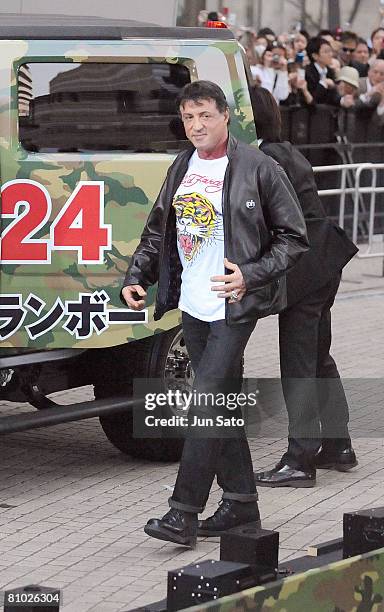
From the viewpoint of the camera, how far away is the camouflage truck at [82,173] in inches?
277

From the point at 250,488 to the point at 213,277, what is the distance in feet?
3.26

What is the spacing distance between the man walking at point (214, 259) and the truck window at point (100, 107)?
1037mm

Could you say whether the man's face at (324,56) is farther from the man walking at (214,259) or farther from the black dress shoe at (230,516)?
the black dress shoe at (230,516)

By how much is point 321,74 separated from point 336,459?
1056cm

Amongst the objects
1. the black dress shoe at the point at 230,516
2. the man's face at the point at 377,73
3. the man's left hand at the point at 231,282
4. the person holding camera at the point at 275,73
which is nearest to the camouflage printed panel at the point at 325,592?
the man's left hand at the point at 231,282

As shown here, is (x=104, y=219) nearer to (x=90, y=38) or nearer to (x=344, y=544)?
(x=90, y=38)

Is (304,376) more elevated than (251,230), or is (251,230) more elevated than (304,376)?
(251,230)

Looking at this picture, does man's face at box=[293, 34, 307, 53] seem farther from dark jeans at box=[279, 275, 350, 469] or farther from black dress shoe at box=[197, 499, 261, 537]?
black dress shoe at box=[197, 499, 261, 537]

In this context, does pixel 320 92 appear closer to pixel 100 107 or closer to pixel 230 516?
pixel 100 107

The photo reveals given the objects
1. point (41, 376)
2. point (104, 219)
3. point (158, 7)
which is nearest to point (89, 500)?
point (41, 376)

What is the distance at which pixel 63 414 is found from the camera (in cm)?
714

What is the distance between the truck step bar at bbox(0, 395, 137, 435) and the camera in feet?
22.8

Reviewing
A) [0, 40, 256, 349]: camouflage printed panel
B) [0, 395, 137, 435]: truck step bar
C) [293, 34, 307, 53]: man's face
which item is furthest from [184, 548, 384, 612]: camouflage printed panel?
[293, 34, 307, 53]: man's face

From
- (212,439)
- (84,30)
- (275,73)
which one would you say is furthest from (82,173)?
(275,73)
